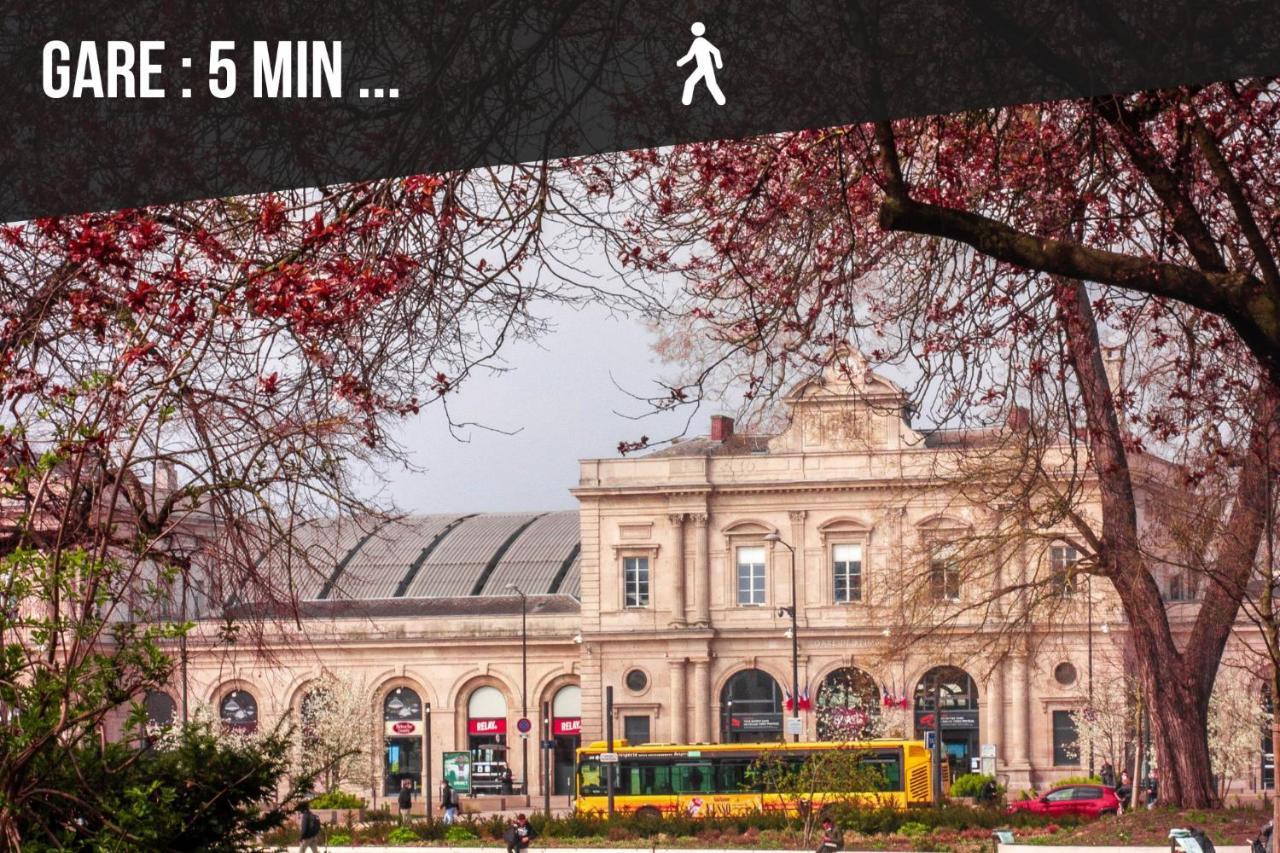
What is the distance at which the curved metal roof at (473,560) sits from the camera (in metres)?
81.7

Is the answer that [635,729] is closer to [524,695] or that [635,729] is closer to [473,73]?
[524,695]

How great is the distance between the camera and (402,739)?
76438 mm

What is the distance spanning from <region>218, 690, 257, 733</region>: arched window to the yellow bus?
26223 mm

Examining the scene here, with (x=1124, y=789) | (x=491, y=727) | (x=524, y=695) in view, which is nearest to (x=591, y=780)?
(x=1124, y=789)

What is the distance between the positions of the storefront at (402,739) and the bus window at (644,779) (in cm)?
2396

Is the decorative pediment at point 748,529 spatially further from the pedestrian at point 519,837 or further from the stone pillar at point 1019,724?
the pedestrian at point 519,837

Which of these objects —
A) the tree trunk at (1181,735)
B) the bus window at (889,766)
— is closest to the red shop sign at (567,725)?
the bus window at (889,766)

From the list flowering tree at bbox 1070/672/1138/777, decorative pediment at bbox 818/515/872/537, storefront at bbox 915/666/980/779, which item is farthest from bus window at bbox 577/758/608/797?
decorative pediment at bbox 818/515/872/537

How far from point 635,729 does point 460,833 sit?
34.5 metres

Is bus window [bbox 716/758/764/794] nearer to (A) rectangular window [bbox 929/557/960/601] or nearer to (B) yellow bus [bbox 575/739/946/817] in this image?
(B) yellow bus [bbox 575/739/946/817]

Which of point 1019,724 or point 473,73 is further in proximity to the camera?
point 1019,724

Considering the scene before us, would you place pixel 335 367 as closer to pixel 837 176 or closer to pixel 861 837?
pixel 837 176

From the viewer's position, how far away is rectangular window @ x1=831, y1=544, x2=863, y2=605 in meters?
73.7

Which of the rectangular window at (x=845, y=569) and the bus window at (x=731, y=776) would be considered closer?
the bus window at (x=731, y=776)
